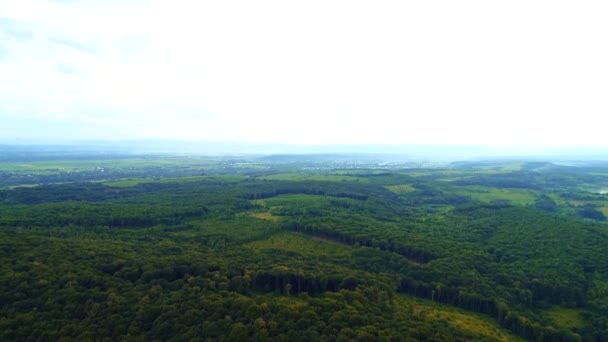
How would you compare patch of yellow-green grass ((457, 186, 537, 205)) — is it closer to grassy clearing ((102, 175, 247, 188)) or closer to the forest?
the forest

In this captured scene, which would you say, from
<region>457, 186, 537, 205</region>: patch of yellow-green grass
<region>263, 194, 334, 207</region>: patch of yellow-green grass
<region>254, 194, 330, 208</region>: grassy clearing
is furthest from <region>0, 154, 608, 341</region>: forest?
<region>457, 186, 537, 205</region>: patch of yellow-green grass

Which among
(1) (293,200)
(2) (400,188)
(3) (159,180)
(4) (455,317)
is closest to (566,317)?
(4) (455,317)

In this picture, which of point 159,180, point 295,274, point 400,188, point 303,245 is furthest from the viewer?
point 159,180

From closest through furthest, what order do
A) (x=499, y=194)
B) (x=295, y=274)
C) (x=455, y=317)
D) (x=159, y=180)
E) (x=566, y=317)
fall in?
(x=455, y=317) → (x=566, y=317) → (x=295, y=274) → (x=499, y=194) → (x=159, y=180)

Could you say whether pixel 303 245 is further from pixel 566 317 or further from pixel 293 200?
pixel 293 200

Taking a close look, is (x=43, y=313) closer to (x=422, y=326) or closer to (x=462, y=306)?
(x=422, y=326)

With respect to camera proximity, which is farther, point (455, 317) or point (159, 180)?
point (159, 180)
